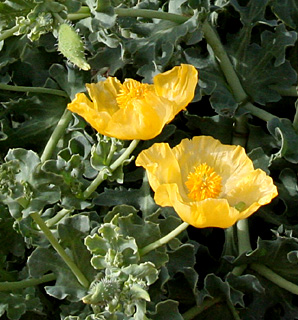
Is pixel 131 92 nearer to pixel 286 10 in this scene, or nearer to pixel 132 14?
pixel 132 14

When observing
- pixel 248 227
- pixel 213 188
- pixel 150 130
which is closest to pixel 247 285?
pixel 248 227

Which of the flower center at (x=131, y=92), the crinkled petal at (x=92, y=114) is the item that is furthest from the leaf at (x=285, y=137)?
the crinkled petal at (x=92, y=114)

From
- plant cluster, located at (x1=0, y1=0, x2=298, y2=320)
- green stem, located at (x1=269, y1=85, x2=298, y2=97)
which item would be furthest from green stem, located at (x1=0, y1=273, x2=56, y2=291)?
green stem, located at (x1=269, y1=85, x2=298, y2=97)

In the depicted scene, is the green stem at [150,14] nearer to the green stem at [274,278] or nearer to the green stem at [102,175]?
the green stem at [102,175]

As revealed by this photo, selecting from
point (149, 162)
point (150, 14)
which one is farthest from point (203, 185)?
point (150, 14)

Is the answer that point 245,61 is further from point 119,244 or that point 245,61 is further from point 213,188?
point 119,244
